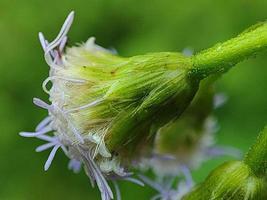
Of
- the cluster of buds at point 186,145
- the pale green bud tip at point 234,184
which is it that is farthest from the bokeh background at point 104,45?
the pale green bud tip at point 234,184

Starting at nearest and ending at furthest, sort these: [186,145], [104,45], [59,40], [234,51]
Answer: [234,51], [59,40], [186,145], [104,45]

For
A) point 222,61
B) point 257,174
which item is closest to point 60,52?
point 222,61

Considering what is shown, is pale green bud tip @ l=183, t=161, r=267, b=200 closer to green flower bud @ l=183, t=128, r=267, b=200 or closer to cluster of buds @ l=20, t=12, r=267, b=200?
green flower bud @ l=183, t=128, r=267, b=200

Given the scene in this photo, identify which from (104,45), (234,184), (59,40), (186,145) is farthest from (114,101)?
(104,45)

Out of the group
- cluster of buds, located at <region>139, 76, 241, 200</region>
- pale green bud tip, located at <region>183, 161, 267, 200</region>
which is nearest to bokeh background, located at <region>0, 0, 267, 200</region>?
cluster of buds, located at <region>139, 76, 241, 200</region>

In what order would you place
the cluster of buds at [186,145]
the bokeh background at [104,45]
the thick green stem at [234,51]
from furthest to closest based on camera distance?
the bokeh background at [104,45]
the cluster of buds at [186,145]
the thick green stem at [234,51]

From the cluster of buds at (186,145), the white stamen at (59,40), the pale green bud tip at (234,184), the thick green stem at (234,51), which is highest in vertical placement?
the white stamen at (59,40)

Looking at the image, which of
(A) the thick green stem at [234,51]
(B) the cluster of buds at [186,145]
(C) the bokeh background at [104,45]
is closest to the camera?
(A) the thick green stem at [234,51]

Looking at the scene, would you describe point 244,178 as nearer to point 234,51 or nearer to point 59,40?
point 234,51

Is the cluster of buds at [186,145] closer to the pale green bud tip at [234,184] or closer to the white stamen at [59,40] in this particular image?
the pale green bud tip at [234,184]
